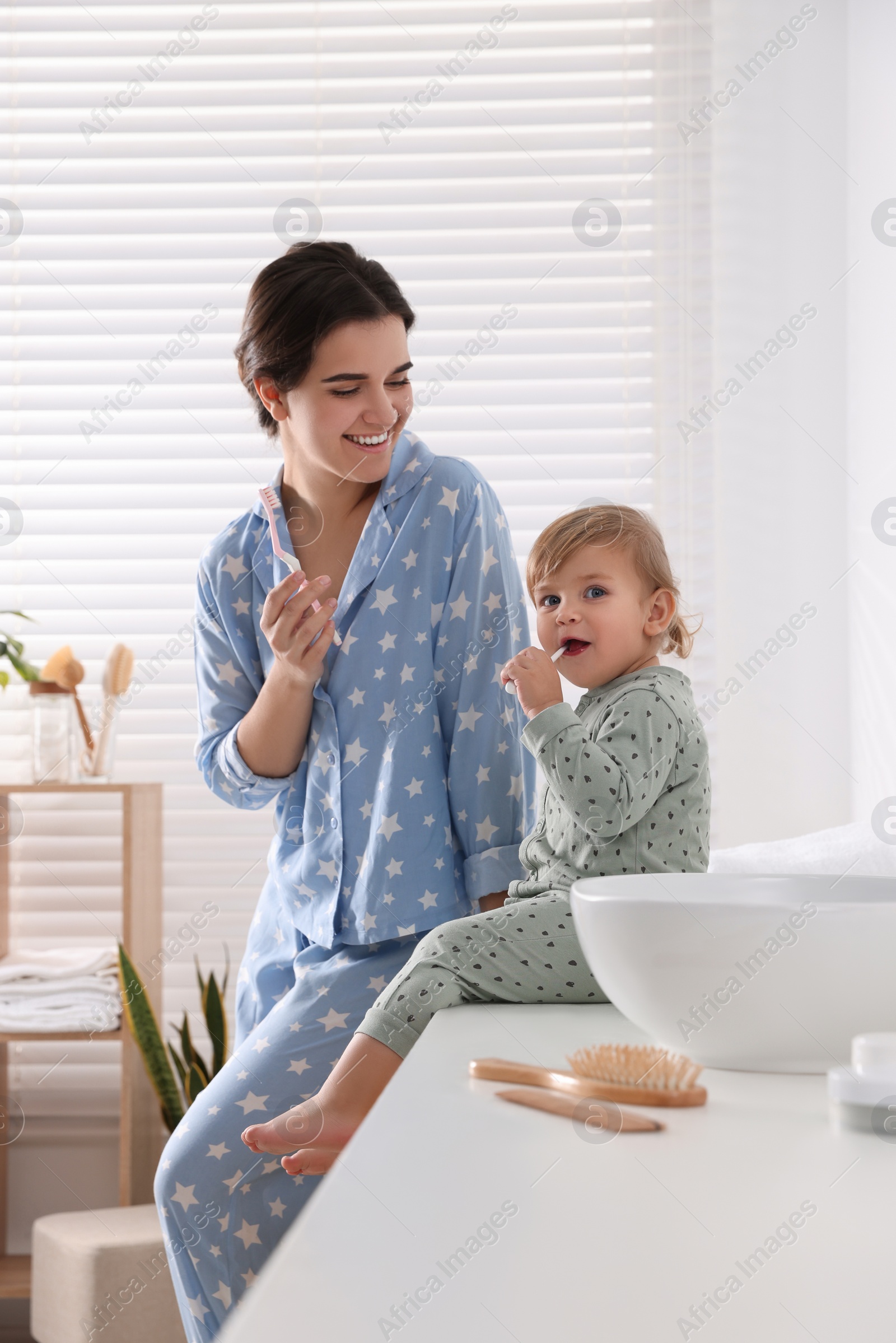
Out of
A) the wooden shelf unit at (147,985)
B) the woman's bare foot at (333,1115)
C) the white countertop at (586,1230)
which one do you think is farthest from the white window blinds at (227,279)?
the white countertop at (586,1230)

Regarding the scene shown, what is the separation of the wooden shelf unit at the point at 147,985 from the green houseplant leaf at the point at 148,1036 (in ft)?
0.17

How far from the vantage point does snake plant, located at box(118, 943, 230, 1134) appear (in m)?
1.84

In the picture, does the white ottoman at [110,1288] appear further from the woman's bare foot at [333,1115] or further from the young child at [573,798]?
the woman's bare foot at [333,1115]

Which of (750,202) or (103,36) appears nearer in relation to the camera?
(750,202)

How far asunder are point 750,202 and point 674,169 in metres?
0.17

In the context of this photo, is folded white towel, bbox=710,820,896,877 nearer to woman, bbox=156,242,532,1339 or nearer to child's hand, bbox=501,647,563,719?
woman, bbox=156,242,532,1339

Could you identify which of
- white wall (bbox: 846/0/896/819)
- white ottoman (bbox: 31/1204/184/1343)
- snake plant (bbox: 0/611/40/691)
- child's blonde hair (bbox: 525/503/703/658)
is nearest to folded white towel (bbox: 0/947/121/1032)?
white ottoman (bbox: 31/1204/184/1343)

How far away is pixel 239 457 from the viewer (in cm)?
214

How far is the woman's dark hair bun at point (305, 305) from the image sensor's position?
1238 mm

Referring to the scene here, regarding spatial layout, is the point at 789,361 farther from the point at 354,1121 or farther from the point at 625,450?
the point at 354,1121

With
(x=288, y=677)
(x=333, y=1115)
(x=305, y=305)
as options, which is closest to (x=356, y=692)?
(x=288, y=677)

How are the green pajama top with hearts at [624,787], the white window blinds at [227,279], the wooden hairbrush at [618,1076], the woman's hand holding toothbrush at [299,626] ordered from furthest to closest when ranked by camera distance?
the white window blinds at [227,279]
the woman's hand holding toothbrush at [299,626]
the green pajama top with hearts at [624,787]
the wooden hairbrush at [618,1076]

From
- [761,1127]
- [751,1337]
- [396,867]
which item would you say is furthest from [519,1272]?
[396,867]

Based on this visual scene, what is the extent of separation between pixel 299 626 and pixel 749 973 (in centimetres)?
74
